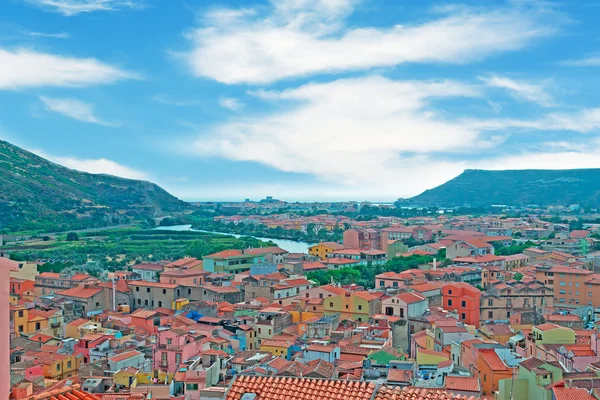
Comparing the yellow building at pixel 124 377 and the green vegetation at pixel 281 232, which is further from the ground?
the green vegetation at pixel 281 232

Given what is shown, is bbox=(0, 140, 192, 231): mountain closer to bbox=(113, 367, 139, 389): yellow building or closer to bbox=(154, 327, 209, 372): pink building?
bbox=(154, 327, 209, 372): pink building

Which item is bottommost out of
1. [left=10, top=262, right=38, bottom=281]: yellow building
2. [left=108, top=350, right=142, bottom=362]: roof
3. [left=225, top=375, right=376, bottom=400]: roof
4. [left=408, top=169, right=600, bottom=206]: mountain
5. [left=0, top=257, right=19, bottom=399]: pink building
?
[left=108, top=350, right=142, bottom=362]: roof

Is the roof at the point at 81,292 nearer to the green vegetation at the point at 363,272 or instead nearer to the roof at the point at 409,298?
the green vegetation at the point at 363,272

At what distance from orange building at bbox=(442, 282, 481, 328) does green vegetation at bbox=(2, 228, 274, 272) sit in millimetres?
24476

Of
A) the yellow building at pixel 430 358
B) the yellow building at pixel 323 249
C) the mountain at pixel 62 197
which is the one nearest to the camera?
the yellow building at pixel 430 358

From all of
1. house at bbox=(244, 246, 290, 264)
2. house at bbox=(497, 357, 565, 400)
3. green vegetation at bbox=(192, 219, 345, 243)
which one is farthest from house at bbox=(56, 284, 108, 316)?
green vegetation at bbox=(192, 219, 345, 243)

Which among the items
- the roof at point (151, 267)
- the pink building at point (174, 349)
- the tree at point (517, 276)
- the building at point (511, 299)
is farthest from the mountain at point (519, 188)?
the pink building at point (174, 349)

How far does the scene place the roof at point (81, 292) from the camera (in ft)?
88.1

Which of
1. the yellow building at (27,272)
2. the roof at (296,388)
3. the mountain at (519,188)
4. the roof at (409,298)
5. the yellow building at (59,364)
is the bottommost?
the yellow building at (59,364)

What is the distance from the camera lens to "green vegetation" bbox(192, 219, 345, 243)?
247 feet

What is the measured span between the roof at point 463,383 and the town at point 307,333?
0.03m

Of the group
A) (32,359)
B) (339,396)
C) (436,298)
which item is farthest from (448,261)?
(339,396)

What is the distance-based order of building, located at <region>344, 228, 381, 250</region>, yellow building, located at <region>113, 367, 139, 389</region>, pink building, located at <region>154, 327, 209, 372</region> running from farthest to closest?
building, located at <region>344, 228, 381, 250</region> < pink building, located at <region>154, 327, 209, 372</region> < yellow building, located at <region>113, 367, 139, 389</region>

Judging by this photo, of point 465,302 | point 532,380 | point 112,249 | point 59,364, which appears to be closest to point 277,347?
point 59,364
